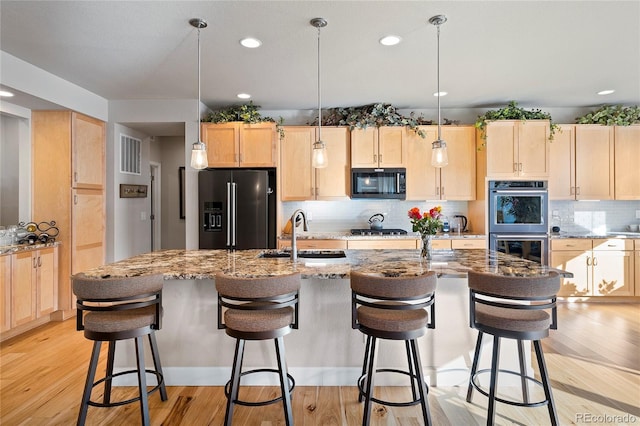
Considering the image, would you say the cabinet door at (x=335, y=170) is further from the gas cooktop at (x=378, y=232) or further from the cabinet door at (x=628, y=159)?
the cabinet door at (x=628, y=159)

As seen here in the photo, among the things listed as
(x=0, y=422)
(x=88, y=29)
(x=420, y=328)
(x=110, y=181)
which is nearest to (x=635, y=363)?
(x=420, y=328)

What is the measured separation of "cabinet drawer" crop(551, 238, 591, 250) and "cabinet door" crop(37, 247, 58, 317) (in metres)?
5.78

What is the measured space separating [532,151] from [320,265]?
352 cm

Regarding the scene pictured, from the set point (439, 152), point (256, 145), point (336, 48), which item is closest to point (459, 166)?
point (439, 152)

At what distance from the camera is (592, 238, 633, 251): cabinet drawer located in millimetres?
4449

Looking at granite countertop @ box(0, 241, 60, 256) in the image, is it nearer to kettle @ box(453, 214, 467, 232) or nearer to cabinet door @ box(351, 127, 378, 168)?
cabinet door @ box(351, 127, 378, 168)

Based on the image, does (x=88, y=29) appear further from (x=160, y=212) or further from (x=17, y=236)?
(x=160, y=212)

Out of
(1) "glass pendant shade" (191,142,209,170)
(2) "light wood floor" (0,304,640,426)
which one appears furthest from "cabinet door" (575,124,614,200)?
(1) "glass pendant shade" (191,142,209,170)

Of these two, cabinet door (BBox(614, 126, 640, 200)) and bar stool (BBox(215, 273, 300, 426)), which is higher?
cabinet door (BBox(614, 126, 640, 200))

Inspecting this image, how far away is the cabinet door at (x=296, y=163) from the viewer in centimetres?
463

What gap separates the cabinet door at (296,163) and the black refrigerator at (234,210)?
395 millimetres

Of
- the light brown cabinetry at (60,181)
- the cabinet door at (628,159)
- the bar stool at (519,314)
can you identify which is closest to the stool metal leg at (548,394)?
the bar stool at (519,314)

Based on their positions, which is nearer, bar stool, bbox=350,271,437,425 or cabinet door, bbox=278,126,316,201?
bar stool, bbox=350,271,437,425

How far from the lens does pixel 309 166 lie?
4617 millimetres
